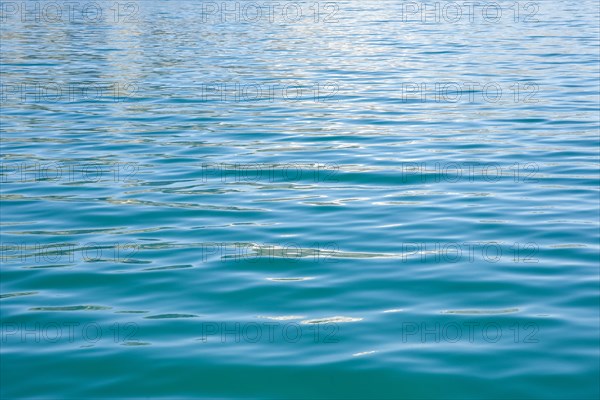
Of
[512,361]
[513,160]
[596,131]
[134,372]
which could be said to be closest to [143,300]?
[134,372]

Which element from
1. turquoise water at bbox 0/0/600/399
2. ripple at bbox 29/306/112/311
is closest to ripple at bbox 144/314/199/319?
turquoise water at bbox 0/0/600/399

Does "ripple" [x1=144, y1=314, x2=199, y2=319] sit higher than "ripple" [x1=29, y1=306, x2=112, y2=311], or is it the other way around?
"ripple" [x1=29, y1=306, x2=112, y2=311]

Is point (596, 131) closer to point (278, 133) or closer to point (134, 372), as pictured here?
point (278, 133)

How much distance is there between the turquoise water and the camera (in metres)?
6.13

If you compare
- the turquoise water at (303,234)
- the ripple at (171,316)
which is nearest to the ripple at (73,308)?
the turquoise water at (303,234)

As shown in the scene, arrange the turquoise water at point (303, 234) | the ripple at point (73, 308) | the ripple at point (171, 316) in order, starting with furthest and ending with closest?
the ripple at point (73, 308) < the ripple at point (171, 316) < the turquoise water at point (303, 234)

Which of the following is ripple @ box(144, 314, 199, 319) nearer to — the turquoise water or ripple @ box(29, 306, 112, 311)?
the turquoise water

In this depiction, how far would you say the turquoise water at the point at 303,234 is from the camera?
6133mm

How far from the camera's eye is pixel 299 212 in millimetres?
10102

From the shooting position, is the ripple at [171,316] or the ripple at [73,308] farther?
the ripple at [73,308]

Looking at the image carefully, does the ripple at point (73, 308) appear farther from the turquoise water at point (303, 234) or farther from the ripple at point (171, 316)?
the ripple at point (171, 316)

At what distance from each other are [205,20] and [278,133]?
23954mm

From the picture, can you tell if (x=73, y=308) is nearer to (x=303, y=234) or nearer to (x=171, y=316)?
(x=171, y=316)

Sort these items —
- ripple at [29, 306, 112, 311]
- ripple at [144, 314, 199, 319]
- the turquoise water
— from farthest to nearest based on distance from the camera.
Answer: ripple at [29, 306, 112, 311]
ripple at [144, 314, 199, 319]
the turquoise water
